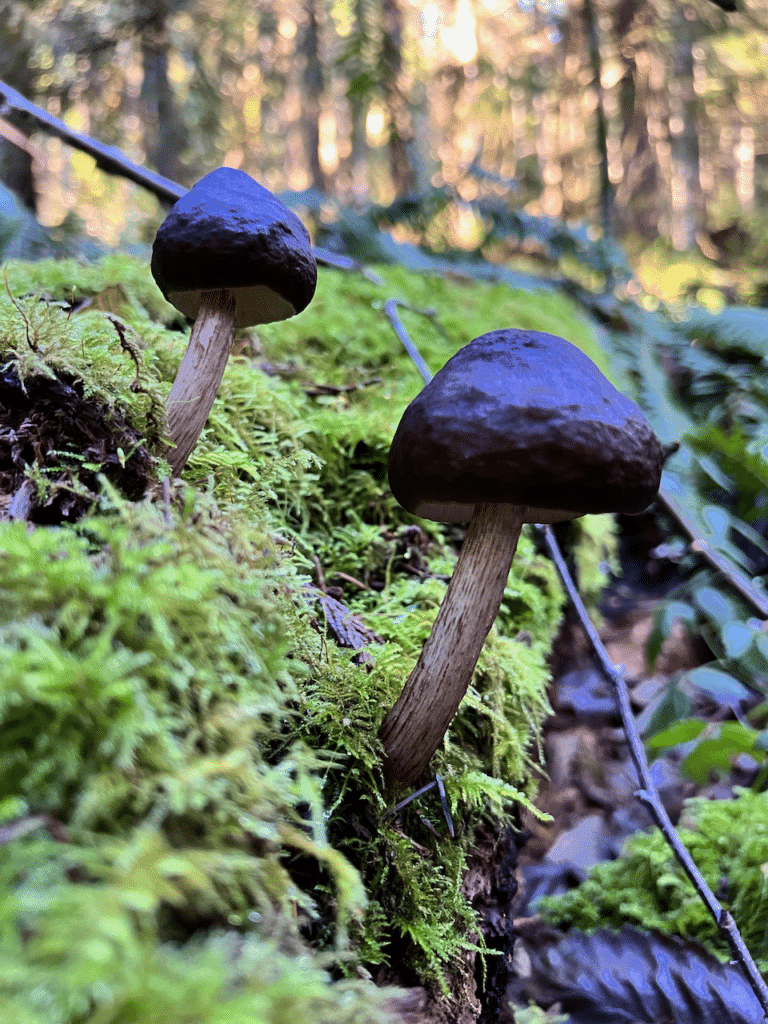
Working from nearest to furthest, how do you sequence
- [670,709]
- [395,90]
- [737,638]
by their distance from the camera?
[737,638] → [670,709] → [395,90]

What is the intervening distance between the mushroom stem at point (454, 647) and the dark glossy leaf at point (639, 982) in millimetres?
989

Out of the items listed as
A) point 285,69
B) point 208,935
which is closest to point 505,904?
point 208,935

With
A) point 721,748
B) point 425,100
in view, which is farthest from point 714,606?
point 425,100

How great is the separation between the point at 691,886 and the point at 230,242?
2281 mm

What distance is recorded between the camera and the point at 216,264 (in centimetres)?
145

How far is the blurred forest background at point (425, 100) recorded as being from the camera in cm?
459

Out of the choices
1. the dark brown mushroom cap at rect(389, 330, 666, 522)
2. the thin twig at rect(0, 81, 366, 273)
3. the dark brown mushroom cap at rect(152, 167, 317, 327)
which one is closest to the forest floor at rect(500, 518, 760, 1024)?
the dark brown mushroom cap at rect(389, 330, 666, 522)

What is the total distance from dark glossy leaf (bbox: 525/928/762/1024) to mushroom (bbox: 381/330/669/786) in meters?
1.00

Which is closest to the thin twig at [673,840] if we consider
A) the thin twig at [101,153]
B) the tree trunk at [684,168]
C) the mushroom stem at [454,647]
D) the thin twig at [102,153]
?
the mushroom stem at [454,647]

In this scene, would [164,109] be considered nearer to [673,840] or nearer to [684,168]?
[673,840]

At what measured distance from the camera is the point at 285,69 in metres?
14.1

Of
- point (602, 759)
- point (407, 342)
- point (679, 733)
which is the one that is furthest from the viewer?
point (602, 759)

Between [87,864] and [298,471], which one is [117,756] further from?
[298,471]

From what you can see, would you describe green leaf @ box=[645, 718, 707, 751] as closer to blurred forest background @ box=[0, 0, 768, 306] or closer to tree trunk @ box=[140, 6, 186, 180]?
blurred forest background @ box=[0, 0, 768, 306]
